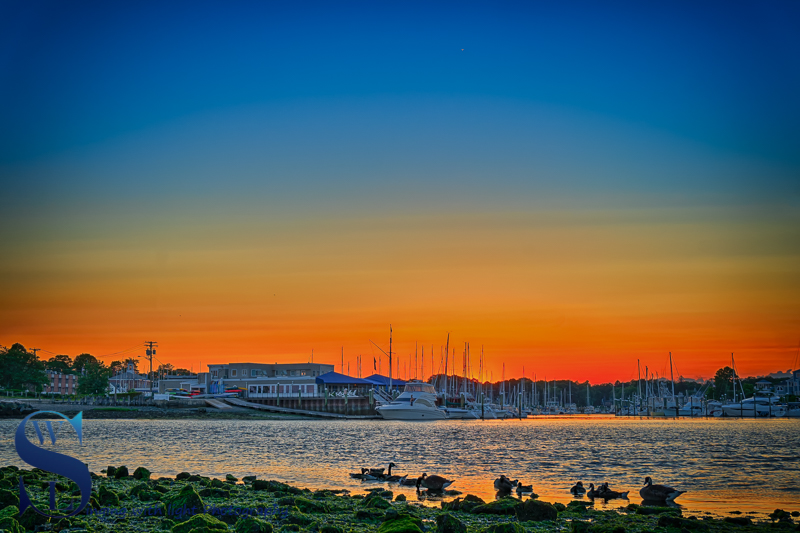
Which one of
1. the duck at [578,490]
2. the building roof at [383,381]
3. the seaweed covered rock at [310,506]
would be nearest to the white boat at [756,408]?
the building roof at [383,381]

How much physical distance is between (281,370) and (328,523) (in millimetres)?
132070

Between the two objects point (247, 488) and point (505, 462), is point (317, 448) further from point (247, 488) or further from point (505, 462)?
point (247, 488)

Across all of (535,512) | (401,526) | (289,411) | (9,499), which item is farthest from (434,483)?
(289,411)

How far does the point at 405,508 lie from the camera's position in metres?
20.5

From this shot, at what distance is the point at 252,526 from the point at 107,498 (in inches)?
254

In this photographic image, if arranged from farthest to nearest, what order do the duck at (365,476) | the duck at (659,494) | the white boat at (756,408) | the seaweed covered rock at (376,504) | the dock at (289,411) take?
the white boat at (756,408) → the dock at (289,411) → the duck at (365,476) → the duck at (659,494) → the seaweed covered rock at (376,504)

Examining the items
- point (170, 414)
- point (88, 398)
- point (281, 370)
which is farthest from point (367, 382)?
point (88, 398)

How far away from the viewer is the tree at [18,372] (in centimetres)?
14650

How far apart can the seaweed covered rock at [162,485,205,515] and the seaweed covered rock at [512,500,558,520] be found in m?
9.03

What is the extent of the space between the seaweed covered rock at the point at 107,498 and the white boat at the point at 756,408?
17036 centimetres

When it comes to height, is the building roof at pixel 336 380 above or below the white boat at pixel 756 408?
above

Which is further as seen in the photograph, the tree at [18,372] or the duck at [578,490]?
the tree at [18,372]

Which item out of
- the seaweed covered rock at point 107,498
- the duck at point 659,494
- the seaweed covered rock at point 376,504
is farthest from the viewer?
the duck at point 659,494

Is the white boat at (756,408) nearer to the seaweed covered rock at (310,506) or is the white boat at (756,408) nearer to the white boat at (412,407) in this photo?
→ the white boat at (412,407)
